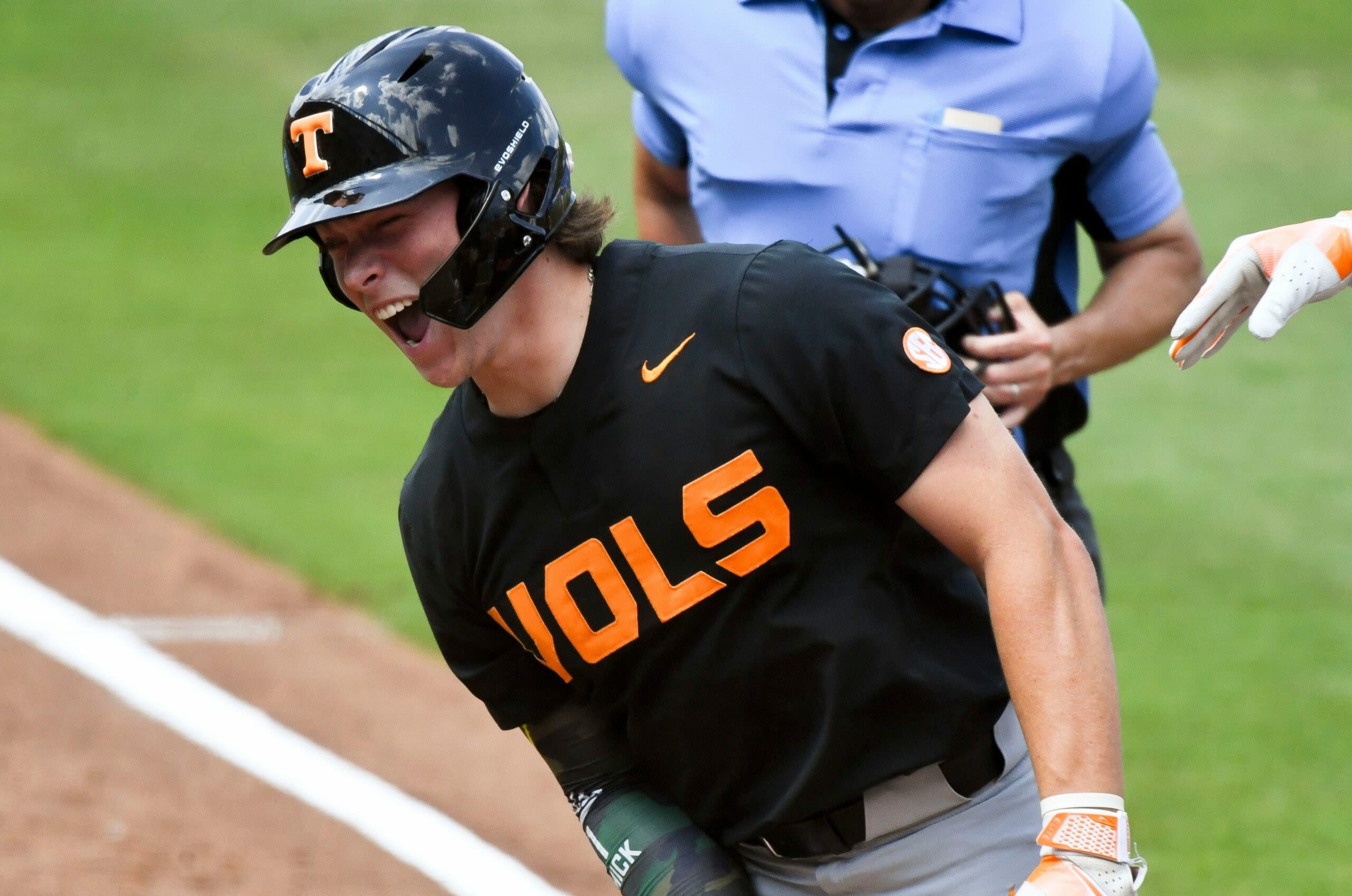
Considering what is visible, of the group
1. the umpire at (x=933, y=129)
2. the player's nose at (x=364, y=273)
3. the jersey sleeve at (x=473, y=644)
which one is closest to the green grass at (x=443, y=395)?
the umpire at (x=933, y=129)

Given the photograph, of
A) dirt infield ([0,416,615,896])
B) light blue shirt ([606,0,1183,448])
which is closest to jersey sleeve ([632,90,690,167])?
light blue shirt ([606,0,1183,448])

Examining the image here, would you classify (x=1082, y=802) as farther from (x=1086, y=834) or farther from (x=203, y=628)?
(x=203, y=628)

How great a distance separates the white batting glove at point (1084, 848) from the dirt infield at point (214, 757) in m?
2.90

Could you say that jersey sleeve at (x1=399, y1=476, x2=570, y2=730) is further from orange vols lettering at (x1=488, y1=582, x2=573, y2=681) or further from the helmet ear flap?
the helmet ear flap

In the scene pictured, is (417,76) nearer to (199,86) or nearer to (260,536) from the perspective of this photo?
(260,536)

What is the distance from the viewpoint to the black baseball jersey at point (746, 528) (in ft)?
8.43

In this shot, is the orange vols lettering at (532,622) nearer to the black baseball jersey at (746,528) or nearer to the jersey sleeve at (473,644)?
the black baseball jersey at (746,528)

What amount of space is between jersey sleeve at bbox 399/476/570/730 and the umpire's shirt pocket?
1.20 meters

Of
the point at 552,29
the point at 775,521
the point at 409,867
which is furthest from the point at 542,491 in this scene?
the point at 552,29

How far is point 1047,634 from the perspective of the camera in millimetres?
2459

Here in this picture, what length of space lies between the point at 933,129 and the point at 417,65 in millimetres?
1228

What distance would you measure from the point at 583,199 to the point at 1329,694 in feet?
14.5

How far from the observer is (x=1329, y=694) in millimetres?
6270

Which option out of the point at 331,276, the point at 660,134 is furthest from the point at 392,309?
the point at 660,134
